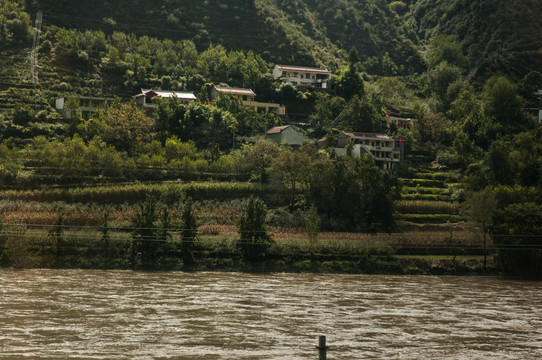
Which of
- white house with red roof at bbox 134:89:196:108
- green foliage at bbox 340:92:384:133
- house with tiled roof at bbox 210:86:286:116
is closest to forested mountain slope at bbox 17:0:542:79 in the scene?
house with tiled roof at bbox 210:86:286:116

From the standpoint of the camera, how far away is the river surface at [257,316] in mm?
22922

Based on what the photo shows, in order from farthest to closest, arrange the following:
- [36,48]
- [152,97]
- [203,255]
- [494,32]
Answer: [494,32] → [36,48] → [152,97] → [203,255]

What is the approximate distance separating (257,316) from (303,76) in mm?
64160

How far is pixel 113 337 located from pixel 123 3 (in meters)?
92.1

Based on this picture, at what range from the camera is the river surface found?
22.9 meters

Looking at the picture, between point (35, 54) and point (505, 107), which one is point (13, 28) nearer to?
point (35, 54)

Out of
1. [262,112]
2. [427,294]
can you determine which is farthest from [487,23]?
[427,294]

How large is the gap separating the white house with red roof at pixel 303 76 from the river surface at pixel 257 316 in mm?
48875

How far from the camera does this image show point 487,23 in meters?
130

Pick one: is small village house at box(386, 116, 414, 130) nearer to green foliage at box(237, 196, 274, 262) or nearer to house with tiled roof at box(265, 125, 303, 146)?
house with tiled roof at box(265, 125, 303, 146)

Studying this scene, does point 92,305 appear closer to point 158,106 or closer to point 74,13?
point 158,106

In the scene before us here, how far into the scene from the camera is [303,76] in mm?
90250

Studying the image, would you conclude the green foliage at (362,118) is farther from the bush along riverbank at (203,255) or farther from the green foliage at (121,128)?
the bush along riverbank at (203,255)

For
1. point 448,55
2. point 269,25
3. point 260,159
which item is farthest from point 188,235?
point 448,55
